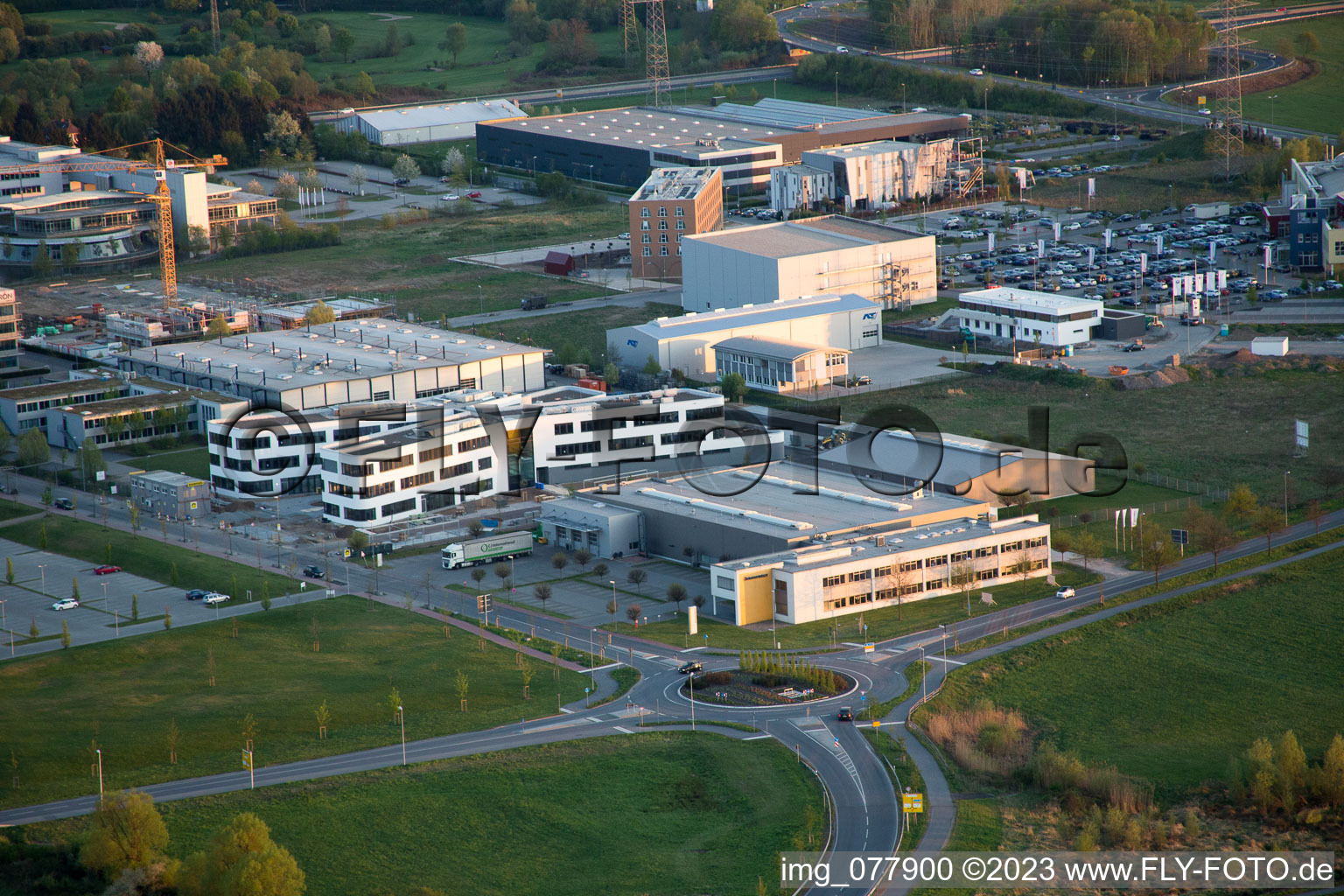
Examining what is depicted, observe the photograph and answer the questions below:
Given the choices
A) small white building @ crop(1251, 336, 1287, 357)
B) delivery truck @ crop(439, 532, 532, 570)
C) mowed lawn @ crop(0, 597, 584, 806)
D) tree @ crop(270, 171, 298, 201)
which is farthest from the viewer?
tree @ crop(270, 171, 298, 201)

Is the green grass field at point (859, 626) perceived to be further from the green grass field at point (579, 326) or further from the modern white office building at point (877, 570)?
the green grass field at point (579, 326)

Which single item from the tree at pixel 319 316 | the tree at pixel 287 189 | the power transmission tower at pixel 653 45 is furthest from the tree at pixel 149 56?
the tree at pixel 319 316

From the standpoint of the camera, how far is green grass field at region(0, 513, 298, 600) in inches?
758

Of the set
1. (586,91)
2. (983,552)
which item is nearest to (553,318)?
(983,552)

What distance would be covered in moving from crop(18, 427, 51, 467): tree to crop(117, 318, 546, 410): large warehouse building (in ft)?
10.4

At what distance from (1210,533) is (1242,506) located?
4.47ft

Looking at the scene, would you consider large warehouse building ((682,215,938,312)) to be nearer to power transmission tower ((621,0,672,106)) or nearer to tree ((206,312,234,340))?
tree ((206,312,234,340))

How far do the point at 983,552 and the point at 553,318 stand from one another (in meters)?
14.7

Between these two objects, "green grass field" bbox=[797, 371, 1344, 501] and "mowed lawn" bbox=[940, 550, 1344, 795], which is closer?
"mowed lawn" bbox=[940, 550, 1344, 795]

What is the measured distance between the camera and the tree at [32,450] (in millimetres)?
23953

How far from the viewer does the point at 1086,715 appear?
50.9ft

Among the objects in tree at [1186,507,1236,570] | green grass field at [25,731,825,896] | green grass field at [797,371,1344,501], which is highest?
green grass field at [797,371,1344,501]

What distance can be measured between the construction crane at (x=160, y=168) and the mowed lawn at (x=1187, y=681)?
72.6 ft

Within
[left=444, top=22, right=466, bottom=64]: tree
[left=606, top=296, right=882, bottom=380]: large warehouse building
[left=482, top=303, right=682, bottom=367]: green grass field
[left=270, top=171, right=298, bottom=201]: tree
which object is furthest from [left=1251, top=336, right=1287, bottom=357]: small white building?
[left=444, top=22, right=466, bottom=64]: tree
